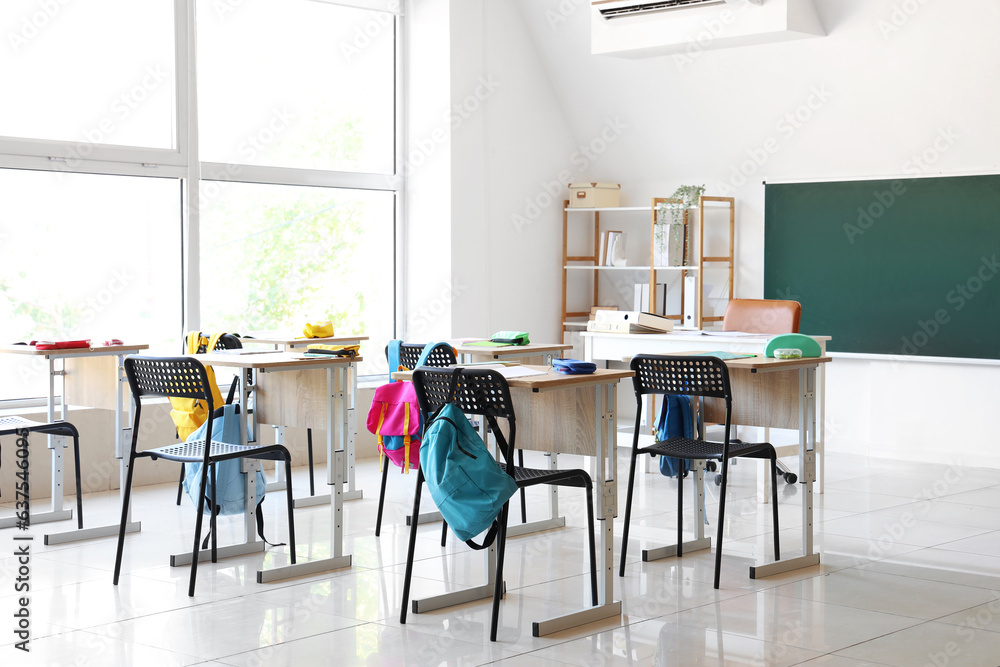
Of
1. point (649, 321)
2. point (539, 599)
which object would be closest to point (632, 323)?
point (649, 321)

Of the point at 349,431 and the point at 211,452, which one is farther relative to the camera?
the point at 349,431

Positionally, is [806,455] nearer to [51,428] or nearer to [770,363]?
[770,363]

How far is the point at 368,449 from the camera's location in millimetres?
7293

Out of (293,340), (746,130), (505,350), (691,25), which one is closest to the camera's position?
(505,350)

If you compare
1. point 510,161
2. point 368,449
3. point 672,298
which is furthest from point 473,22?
point 368,449

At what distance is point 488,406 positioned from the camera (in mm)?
3416

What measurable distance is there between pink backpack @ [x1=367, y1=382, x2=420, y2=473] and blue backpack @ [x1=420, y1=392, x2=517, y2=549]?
41.2 inches

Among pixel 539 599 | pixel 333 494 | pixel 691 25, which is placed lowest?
pixel 539 599

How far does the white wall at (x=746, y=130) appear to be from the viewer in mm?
6504

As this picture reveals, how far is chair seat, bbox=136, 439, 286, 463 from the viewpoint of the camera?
3.87 meters

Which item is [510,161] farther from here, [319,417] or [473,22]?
[319,417]

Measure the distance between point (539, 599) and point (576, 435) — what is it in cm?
60

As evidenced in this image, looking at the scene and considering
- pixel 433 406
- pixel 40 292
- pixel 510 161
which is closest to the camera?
pixel 433 406

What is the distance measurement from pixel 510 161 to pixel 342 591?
462 cm
